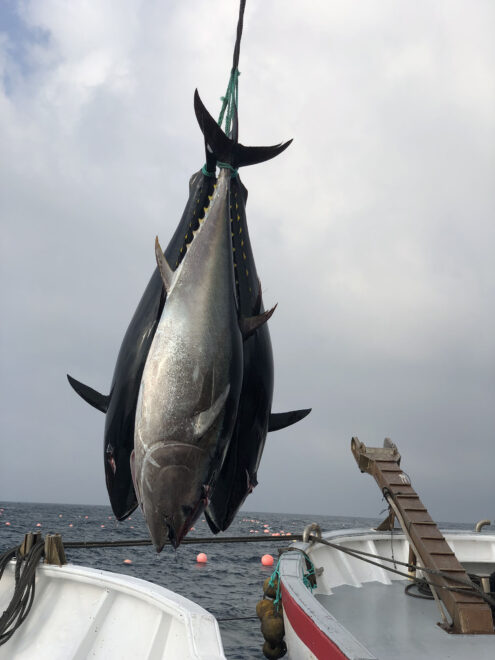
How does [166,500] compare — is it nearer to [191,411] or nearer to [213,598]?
[191,411]

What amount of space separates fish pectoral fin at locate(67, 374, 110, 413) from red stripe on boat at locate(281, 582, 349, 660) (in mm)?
1581

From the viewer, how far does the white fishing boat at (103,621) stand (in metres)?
2.62

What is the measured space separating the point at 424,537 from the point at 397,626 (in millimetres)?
908

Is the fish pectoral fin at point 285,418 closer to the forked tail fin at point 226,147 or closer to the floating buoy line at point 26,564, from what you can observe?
the floating buoy line at point 26,564

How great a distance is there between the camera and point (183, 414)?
6.24 ft

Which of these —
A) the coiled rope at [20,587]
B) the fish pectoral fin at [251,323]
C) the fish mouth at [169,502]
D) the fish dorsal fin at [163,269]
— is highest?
the fish dorsal fin at [163,269]

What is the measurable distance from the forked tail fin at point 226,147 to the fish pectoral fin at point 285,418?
4.75 feet

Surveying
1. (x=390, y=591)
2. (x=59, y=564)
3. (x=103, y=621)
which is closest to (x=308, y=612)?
(x=103, y=621)

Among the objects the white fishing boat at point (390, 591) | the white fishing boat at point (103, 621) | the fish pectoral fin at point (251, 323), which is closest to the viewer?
the fish pectoral fin at point (251, 323)

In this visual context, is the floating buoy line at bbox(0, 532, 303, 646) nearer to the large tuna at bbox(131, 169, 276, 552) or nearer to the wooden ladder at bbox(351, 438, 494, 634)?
the large tuna at bbox(131, 169, 276, 552)

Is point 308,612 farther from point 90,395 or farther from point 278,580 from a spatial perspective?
point 278,580

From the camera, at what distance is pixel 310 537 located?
4.96 metres

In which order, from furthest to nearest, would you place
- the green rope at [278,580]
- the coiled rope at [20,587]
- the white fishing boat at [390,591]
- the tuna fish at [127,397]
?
1. the green rope at [278,580]
2. the coiled rope at [20,587]
3. the white fishing boat at [390,591]
4. the tuna fish at [127,397]

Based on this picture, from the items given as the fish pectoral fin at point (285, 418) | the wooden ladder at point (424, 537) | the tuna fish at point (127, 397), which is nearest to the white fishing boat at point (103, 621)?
the tuna fish at point (127, 397)
